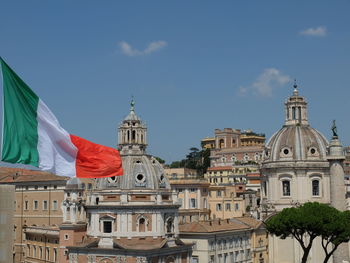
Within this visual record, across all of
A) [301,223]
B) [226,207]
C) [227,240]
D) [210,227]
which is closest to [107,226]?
[210,227]

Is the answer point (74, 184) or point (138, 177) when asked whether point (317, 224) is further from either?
point (74, 184)

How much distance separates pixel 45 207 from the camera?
73438mm

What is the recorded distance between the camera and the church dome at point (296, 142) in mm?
67562

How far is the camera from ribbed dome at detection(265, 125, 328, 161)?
6750cm

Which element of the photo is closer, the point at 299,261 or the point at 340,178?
the point at 340,178

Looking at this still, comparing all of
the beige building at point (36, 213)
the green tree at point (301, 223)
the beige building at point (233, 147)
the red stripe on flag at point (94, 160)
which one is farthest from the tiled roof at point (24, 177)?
the red stripe on flag at point (94, 160)

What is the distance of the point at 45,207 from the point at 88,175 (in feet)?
202

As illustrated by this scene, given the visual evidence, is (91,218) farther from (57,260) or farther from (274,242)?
(274,242)

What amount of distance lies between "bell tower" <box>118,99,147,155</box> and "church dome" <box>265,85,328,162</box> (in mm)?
17489

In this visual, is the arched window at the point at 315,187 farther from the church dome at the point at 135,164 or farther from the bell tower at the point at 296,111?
the church dome at the point at 135,164

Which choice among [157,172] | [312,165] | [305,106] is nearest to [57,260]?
[157,172]

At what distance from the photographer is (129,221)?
53.6 m

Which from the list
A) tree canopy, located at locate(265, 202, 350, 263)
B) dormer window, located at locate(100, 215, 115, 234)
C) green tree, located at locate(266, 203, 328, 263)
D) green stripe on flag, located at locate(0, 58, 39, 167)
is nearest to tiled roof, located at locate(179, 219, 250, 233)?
green tree, located at locate(266, 203, 328, 263)

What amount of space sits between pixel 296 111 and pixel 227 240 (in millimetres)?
19675
